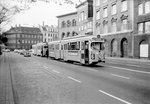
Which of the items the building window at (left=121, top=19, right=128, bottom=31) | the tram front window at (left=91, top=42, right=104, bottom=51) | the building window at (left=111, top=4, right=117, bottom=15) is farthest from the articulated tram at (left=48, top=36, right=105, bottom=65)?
the building window at (left=111, top=4, right=117, bottom=15)

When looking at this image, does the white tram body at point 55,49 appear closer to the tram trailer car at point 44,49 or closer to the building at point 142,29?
the tram trailer car at point 44,49

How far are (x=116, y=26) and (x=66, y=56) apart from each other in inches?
735

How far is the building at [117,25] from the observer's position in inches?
1305

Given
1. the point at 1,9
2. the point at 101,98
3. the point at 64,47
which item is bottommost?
the point at 101,98

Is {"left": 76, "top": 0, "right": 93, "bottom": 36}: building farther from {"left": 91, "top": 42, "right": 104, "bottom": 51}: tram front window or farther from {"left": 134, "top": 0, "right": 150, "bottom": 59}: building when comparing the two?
{"left": 91, "top": 42, "right": 104, "bottom": 51}: tram front window

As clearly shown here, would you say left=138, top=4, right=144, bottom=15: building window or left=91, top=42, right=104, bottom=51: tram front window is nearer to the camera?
left=91, top=42, right=104, bottom=51: tram front window

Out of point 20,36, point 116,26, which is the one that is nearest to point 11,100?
point 116,26

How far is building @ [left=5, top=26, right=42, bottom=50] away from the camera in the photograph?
117438mm

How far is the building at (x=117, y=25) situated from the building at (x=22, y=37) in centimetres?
8398

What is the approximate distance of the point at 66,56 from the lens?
912 inches

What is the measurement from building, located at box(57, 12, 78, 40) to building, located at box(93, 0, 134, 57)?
1943cm

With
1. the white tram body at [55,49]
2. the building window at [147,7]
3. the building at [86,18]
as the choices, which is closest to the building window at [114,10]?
the building window at [147,7]

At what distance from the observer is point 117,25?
37.0 meters

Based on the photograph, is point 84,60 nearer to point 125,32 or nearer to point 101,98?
point 101,98
